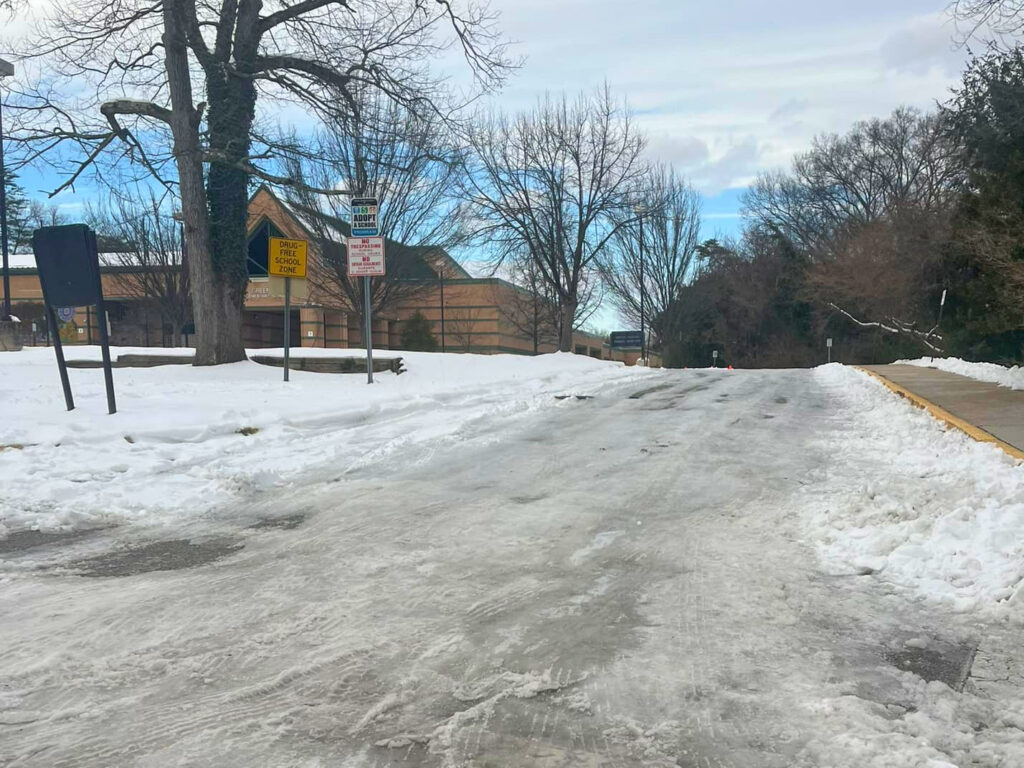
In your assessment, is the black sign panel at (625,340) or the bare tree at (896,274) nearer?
the bare tree at (896,274)

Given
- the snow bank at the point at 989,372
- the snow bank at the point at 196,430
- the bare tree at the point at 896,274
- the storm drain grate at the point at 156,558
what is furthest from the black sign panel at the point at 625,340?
the storm drain grate at the point at 156,558

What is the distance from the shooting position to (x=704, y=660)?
3.40m

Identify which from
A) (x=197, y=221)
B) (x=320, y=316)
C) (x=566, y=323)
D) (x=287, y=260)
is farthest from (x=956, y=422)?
(x=320, y=316)

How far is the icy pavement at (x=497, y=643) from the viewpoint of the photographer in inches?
109

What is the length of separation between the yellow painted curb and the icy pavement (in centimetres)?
134

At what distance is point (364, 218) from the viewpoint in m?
13.8

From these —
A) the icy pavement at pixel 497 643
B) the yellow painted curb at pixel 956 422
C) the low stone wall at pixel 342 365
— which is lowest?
the icy pavement at pixel 497 643

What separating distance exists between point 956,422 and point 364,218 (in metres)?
9.10

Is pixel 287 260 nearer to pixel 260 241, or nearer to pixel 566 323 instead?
pixel 566 323

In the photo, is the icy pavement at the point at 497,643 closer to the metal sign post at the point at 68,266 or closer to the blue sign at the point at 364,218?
the metal sign post at the point at 68,266

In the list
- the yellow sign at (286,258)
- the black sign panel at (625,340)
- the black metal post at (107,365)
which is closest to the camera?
the black metal post at (107,365)

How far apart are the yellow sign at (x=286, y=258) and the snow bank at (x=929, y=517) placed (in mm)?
8733

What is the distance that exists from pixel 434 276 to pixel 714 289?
2968cm

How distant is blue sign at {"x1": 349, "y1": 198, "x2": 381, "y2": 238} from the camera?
13.8 m
